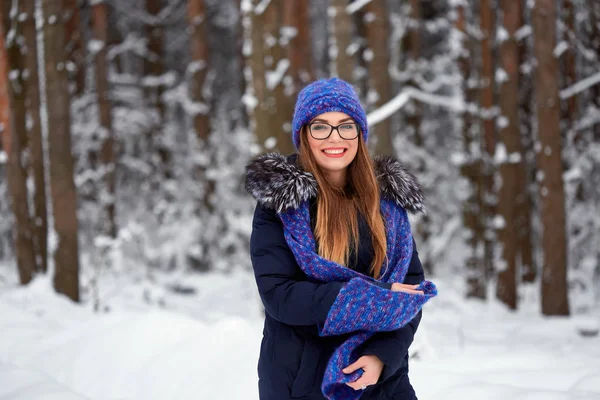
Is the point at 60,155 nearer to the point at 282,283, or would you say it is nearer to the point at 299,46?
the point at 299,46

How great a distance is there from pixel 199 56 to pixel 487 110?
723 centimetres

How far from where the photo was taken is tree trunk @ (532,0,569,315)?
29.2ft

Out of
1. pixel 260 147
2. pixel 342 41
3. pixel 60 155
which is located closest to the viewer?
pixel 60 155

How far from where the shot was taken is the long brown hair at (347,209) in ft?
7.57

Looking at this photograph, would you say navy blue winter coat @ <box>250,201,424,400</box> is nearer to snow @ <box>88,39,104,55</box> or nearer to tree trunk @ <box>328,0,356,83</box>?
tree trunk @ <box>328,0,356,83</box>

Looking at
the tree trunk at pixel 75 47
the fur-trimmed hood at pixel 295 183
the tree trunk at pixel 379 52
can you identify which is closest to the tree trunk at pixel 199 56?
the tree trunk at pixel 75 47

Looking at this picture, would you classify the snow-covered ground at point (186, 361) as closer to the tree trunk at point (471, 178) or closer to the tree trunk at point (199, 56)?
the tree trunk at point (471, 178)

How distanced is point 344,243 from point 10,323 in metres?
5.74

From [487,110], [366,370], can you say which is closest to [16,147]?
[487,110]

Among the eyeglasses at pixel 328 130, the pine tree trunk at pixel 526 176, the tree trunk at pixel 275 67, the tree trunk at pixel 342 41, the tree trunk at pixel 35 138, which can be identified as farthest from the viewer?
the pine tree trunk at pixel 526 176

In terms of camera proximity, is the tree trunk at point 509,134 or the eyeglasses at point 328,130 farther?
the tree trunk at point 509,134

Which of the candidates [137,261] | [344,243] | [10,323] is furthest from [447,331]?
[137,261]

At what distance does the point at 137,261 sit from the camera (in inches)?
605

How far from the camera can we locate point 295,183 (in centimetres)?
231
